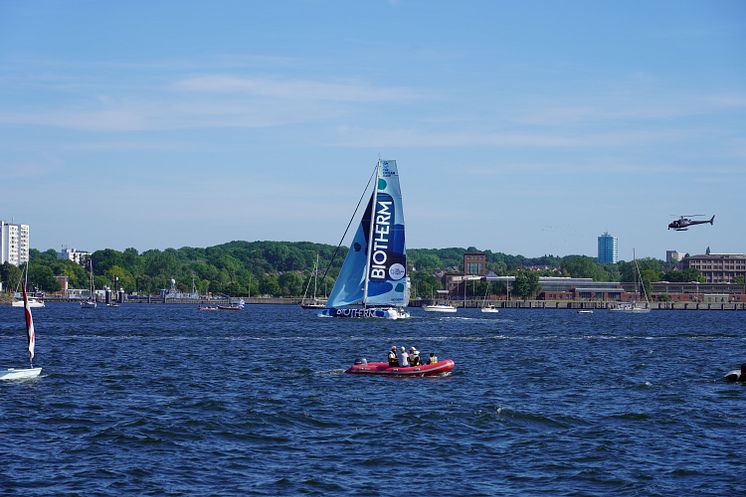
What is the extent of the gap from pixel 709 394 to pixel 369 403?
18.5 metres

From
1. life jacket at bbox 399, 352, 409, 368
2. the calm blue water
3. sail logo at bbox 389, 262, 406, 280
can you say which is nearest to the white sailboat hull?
the calm blue water

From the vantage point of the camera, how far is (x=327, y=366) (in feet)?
241

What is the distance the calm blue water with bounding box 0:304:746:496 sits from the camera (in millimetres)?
35906

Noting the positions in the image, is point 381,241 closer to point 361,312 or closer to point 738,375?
point 361,312

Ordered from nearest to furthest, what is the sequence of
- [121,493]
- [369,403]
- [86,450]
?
[121,493] → [86,450] → [369,403]

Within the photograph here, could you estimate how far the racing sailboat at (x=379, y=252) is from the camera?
450 feet

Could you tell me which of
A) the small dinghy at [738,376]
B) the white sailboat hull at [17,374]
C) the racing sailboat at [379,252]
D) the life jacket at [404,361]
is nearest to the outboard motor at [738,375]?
the small dinghy at [738,376]

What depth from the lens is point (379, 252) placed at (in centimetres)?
13762

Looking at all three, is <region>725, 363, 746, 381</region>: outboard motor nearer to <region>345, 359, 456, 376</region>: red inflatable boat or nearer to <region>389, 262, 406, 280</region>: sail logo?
<region>345, 359, 456, 376</region>: red inflatable boat

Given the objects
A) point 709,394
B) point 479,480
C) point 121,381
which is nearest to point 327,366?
point 121,381

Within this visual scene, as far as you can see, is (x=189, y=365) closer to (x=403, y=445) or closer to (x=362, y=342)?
(x=362, y=342)

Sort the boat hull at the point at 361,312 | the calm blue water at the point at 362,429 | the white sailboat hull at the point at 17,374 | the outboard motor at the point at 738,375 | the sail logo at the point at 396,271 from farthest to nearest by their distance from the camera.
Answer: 1. the boat hull at the point at 361,312
2. the sail logo at the point at 396,271
3. the outboard motor at the point at 738,375
4. the white sailboat hull at the point at 17,374
5. the calm blue water at the point at 362,429

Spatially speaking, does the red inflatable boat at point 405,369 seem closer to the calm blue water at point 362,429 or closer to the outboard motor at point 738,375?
the calm blue water at point 362,429

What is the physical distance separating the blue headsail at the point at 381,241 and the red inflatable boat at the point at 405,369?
233 feet
